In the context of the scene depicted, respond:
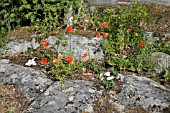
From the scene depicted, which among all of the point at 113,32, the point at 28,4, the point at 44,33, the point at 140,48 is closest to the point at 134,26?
the point at 113,32

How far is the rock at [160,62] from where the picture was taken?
204 inches

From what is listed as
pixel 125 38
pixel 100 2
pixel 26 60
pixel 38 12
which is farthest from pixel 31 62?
pixel 100 2

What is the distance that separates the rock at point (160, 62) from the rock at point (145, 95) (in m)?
0.39

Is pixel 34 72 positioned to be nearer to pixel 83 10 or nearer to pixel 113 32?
pixel 113 32

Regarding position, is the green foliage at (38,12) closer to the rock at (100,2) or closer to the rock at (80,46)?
the rock at (80,46)

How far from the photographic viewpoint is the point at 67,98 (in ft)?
14.6

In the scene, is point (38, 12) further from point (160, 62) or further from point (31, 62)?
point (160, 62)

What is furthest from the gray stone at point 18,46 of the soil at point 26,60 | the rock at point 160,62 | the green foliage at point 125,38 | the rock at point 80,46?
the rock at point 160,62

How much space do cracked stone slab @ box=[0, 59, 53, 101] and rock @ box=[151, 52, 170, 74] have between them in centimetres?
156

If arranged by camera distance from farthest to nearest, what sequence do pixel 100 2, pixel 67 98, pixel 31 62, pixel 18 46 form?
pixel 100 2 < pixel 18 46 < pixel 31 62 < pixel 67 98

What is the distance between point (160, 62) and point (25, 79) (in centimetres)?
196

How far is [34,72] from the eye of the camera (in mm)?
5082

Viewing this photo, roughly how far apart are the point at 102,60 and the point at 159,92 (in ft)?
3.97

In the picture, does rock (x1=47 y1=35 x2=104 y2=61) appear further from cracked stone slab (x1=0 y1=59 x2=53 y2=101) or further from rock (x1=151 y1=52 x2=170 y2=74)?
rock (x1=151 y1=52 x2=170 y2=74)
